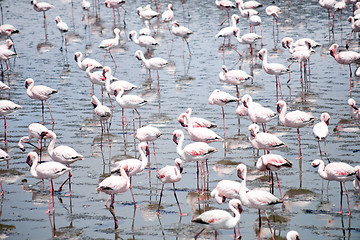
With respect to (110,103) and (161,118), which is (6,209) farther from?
(110,103)

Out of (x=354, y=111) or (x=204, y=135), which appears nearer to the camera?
(x=204, y=135)

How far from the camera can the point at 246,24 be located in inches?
991

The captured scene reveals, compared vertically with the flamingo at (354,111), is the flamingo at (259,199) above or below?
below

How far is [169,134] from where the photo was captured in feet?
41.7

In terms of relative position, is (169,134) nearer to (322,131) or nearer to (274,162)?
(322,131)

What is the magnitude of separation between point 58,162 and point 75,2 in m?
24.4

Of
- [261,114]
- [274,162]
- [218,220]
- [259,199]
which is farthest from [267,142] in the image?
[218,220]

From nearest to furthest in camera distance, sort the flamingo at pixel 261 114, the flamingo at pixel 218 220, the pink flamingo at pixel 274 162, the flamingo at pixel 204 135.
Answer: the flamingo at pixel 218 220, the pink flamingo at pixel 274 162, the flamingo at pixel 204 135, the flamingo at pixel 261 114

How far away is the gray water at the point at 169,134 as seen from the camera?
851 cm

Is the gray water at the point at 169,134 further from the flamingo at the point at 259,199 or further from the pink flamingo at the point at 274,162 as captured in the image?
the pink flamingo at the point at 274,162

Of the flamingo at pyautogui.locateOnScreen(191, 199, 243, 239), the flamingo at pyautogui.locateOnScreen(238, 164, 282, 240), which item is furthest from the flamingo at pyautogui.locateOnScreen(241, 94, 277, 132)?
the flamingo at pyautogui.locateOnScreen(191, 199, 243, 239)

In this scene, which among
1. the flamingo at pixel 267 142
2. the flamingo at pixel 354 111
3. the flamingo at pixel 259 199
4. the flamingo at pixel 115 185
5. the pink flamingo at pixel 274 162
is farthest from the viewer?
the flamingo at pixel 354 111

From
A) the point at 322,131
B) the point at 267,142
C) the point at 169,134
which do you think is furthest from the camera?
the point at 169,134

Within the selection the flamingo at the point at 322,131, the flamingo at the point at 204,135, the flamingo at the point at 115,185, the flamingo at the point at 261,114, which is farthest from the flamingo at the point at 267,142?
the flamingo at the point at 115,185
